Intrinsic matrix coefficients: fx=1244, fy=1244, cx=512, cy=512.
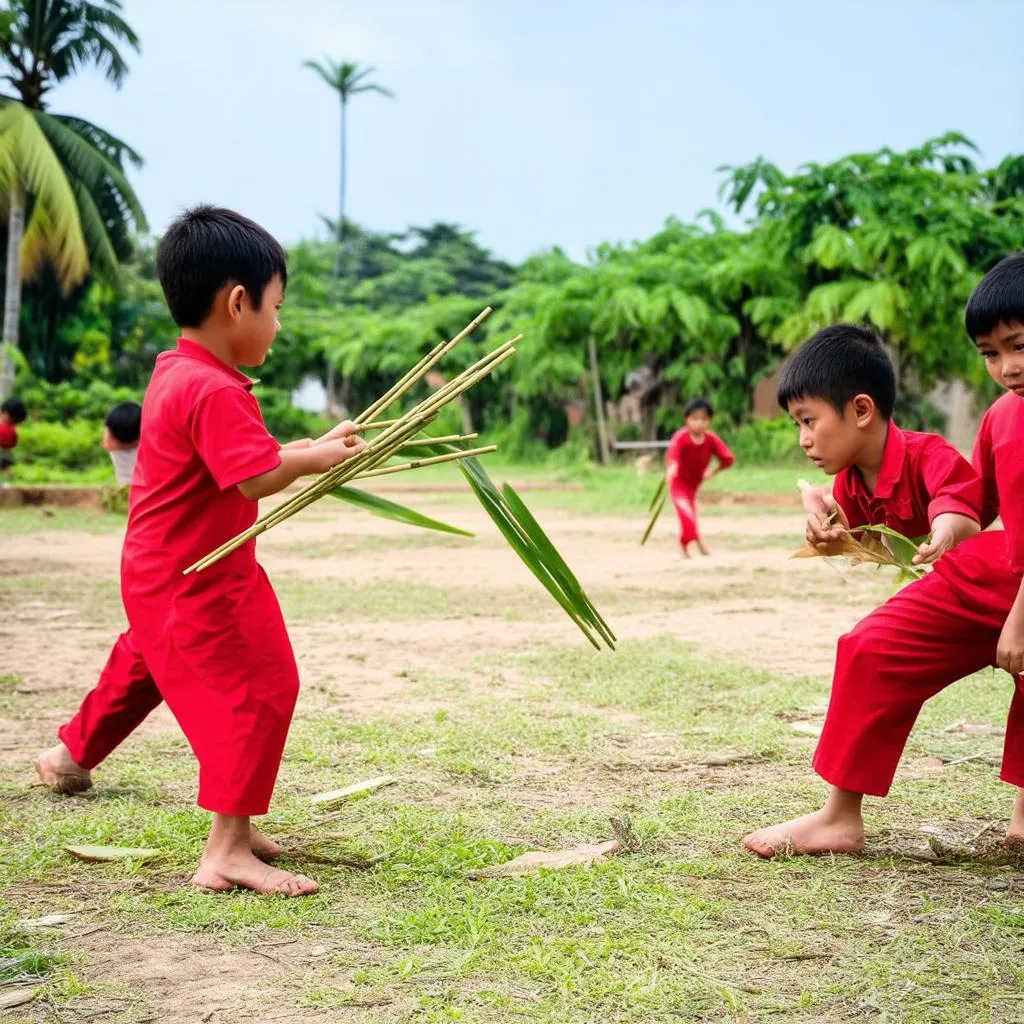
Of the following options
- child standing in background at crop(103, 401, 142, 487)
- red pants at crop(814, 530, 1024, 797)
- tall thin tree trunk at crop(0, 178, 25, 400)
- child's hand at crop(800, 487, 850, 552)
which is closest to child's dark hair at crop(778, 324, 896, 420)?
child's hand at crop(800, 487, 850, 552)

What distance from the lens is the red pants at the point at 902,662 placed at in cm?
271

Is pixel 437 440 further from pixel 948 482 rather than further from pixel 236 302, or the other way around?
pixel 948 482

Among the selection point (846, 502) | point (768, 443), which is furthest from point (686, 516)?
point (768, 443)

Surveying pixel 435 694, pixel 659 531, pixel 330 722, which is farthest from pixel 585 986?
pixel 659 531

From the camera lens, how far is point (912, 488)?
2969 mm

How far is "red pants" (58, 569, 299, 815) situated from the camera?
261 centimetres

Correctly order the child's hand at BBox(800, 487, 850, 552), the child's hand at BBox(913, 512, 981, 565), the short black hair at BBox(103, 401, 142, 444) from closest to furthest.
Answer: the child's hand at BBox(913, 512, 981, 565) → the child's hand at BBox(800, 487, 850, 552) → the short black hair at BBox(103, 401, 142, 444)

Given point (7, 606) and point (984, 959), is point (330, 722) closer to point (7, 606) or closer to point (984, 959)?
point (984, 959)

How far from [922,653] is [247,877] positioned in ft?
5.02

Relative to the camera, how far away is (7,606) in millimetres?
6773

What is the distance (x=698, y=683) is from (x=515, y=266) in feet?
128

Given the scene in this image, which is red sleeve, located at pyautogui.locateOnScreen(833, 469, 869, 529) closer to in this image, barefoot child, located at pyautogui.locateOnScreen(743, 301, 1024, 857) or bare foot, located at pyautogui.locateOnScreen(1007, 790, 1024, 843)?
barefoot child, located at pyautogui.locateOnScreen(743, 301, 1024, 857)

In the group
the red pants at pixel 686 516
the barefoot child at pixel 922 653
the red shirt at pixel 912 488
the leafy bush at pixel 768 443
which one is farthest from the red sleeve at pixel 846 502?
the leafy bush at pixel 768 443

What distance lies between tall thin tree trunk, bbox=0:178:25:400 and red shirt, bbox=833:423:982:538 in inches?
739
